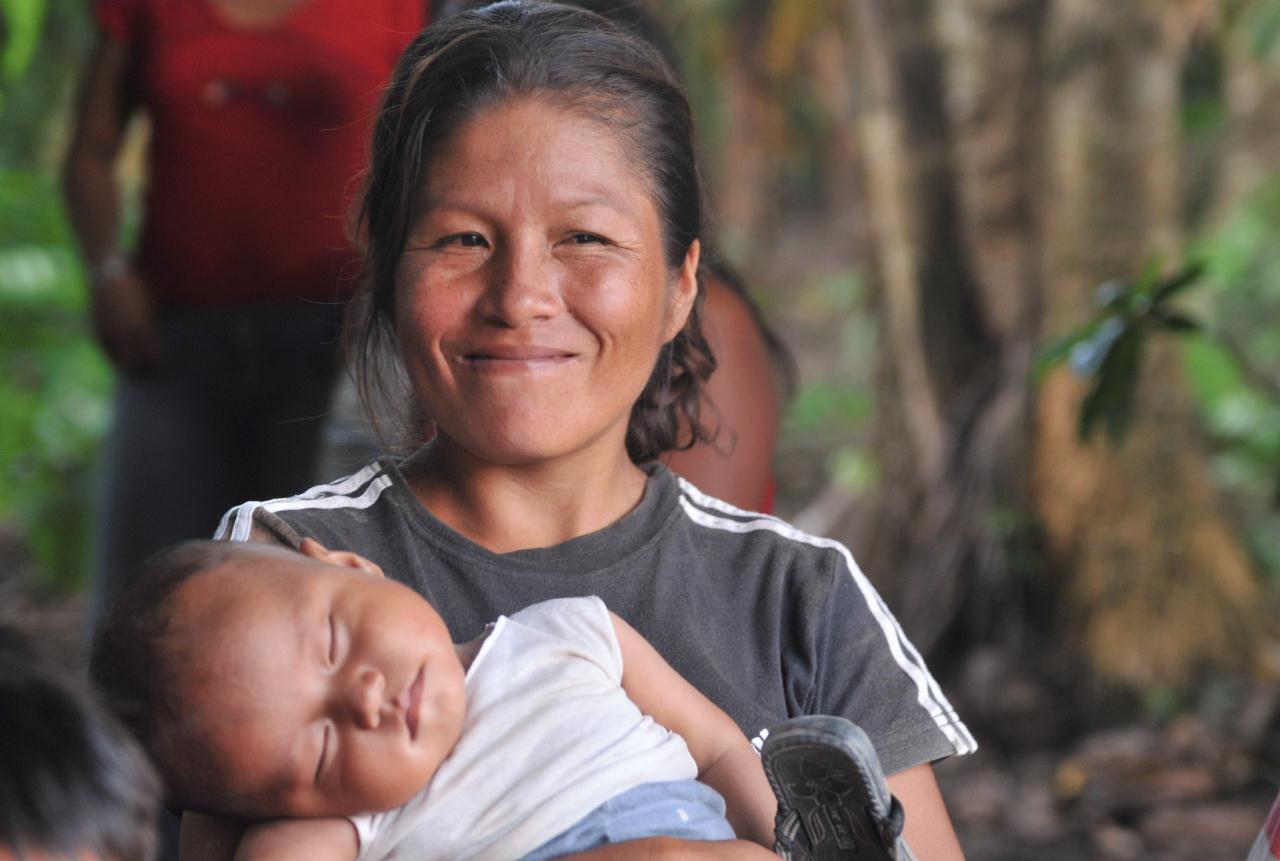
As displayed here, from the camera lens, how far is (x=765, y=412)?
248 centimetres

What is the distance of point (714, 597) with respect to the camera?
1.72 metres

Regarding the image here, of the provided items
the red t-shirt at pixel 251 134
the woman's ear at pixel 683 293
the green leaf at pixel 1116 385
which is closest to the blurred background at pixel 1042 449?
the green leaf at pixel 1116 385

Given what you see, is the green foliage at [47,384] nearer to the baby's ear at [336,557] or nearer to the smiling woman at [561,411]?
the smiling woman at [561,411]

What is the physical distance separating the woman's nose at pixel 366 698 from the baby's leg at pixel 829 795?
37 centimetres

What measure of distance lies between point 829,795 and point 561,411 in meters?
0.52

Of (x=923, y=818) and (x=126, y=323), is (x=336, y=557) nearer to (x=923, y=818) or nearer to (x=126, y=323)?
(x=923, y=818)

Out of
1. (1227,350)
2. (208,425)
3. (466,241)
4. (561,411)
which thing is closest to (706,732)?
(561,411)

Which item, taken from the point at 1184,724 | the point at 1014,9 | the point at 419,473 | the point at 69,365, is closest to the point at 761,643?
the point at 419,473

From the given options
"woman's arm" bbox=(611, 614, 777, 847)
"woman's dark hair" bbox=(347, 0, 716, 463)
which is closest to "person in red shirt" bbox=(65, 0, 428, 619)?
"woman's dark hair" bbox=(347, 0, 716, 463)

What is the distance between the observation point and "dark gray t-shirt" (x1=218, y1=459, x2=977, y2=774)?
166cm

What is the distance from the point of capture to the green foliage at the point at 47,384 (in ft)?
16.7

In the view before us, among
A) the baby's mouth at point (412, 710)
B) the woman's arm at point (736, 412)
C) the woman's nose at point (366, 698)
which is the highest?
the woman's nose at point (366, 698)

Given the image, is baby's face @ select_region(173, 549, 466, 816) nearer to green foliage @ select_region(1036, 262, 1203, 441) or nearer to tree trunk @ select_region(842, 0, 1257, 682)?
green foliage @ select_region(1036, 262, 1203, 441)

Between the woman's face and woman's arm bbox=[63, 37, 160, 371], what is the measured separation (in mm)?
1377
